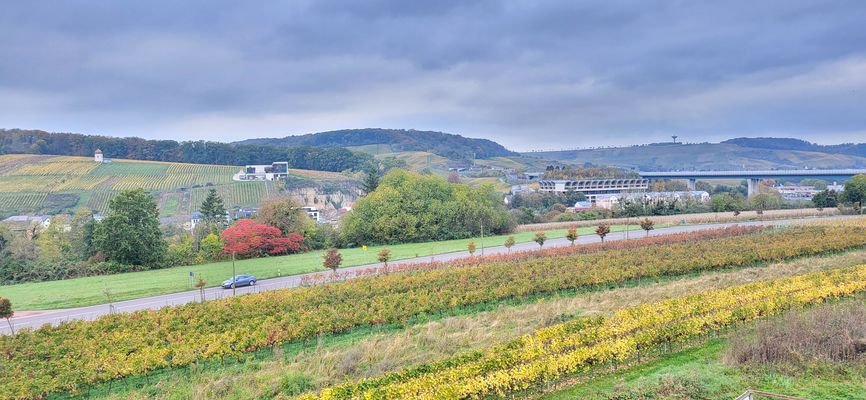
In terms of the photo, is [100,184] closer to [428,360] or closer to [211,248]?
[211,248]

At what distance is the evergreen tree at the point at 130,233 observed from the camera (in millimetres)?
38938

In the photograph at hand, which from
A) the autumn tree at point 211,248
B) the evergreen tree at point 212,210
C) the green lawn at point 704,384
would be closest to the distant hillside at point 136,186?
the evergreen tree at point 212,210

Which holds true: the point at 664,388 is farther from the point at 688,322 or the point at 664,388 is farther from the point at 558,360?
the point at 688,322

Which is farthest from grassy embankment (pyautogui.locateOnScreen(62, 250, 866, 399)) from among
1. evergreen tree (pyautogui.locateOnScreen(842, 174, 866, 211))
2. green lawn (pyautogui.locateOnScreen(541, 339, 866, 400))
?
evergreen tree (pyautogui.locateOnScreen(842, 174, 866, 211))

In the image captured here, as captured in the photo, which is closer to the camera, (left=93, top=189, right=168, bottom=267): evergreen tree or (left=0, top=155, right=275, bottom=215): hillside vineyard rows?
(left=93, top=189, right=168, bottom=267): evergreen tree

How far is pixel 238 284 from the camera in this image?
31562mm

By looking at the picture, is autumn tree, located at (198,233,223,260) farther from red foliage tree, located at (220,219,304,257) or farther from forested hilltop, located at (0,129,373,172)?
forested hilltop, located at (0,129,373,172)

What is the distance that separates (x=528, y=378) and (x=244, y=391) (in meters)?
6.60

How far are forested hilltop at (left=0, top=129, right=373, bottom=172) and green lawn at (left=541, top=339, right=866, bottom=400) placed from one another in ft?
381

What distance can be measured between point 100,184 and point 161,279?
6139 centimetres

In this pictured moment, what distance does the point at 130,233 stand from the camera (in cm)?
3894

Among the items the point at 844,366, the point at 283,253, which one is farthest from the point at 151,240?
the point at 844,366

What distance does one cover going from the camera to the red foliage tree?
40172 mm

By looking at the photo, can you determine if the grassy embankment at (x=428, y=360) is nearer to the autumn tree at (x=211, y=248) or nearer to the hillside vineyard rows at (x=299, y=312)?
the hillside vineyard rows at (x=299, y=312)
